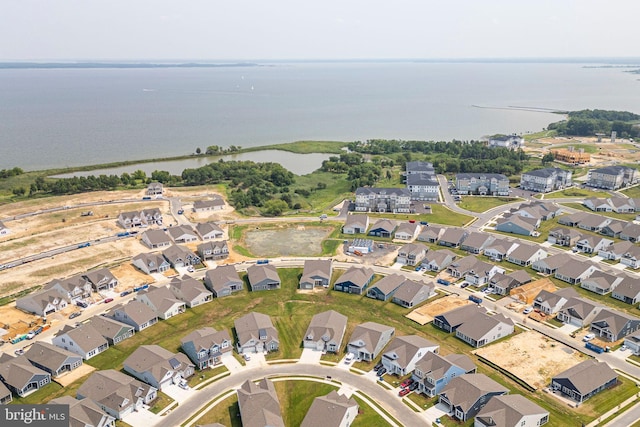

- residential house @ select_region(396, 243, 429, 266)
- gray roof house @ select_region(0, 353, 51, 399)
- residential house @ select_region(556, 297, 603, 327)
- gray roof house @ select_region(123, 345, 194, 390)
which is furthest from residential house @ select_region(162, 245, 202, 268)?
residential house @ select_region(556, 297, 603, 327)

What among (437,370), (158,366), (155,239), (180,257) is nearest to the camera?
(437,370)

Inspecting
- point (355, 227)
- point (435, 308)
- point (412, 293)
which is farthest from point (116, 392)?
point (355, 227)

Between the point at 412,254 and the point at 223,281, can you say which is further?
the point at 412,254

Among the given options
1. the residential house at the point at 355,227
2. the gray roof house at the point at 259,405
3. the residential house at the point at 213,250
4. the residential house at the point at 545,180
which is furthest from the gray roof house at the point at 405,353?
the residential house at the point at 545,180

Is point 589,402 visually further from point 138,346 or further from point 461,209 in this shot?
point 461,209

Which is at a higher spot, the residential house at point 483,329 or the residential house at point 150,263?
the residential house at point 483,329

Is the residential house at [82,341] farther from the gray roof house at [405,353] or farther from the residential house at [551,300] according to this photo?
the residential house at [551,300]

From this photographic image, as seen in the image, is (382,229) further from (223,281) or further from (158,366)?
(158,366)
